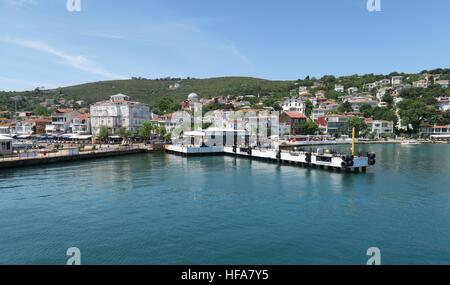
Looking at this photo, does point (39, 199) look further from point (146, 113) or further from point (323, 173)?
point (146, 113)

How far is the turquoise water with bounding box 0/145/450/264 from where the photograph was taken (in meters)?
15.1

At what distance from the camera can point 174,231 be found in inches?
706

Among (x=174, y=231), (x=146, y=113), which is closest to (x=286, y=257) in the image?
(x=174, y=231)

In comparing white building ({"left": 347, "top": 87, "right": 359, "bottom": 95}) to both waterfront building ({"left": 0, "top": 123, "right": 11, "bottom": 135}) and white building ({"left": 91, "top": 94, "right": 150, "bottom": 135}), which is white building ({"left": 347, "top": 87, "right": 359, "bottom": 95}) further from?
waterfront building ({"left": 0, "top": 123, "right": 11, "bottom": 135})

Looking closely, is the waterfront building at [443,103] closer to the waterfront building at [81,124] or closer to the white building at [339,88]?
the white building at [339,88]

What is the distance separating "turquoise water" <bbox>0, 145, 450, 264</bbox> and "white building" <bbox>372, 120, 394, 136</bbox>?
264 ft

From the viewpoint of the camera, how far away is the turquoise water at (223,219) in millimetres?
15125

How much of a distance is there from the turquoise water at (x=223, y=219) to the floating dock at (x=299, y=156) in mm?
2666

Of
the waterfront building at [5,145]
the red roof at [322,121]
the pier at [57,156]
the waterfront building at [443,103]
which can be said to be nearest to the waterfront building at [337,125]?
the red roof at [322,121]

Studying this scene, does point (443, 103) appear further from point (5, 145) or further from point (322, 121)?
point (5, 145)

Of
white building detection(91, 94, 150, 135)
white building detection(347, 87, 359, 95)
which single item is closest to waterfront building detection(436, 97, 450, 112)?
white building detection(347, 87, 359, 95)

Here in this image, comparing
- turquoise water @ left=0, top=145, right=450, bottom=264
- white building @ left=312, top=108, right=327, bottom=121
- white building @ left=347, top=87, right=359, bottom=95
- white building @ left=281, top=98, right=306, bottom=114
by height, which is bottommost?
turquoise water @ left=0, top=145, right=450, bottom=264

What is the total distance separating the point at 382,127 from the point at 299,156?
76801 millimetres

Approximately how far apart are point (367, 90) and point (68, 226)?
601 feet
